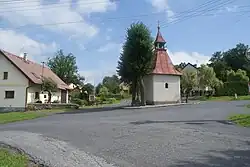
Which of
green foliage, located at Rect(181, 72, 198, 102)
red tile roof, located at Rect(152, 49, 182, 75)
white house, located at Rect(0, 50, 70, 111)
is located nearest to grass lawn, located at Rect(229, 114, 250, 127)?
red tile roof, located at Rect(152, 49, 182, 75)

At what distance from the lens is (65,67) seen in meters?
81.0

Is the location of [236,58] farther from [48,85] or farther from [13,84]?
[13,84]

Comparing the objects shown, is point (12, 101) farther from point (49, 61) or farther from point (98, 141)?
point (49, 61)

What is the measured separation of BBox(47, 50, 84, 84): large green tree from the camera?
80875mm

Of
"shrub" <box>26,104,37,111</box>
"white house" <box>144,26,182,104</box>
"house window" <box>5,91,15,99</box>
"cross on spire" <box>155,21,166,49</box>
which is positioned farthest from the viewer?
"cross on spire" <box>155,21,166,49</box>

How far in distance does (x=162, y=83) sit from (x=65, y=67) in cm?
4538

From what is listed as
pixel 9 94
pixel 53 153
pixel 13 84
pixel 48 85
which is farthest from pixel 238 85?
pixel 53 153

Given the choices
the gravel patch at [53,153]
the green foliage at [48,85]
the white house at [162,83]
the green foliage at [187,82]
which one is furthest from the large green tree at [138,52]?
the gravel patch at [53,153]

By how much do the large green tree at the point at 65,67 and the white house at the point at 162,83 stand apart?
140 ft

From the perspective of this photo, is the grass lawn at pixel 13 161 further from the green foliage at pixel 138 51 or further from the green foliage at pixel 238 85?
the green foliage at pixel 238 85

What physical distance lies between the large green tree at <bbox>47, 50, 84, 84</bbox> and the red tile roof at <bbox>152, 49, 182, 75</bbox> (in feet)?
138

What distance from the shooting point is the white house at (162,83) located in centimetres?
4044

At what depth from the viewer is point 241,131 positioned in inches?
551

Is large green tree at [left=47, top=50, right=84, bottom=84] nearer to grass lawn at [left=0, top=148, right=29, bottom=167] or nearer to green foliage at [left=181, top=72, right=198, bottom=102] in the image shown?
green foliage at [left=181, top=72, right=198, bottom=102]
